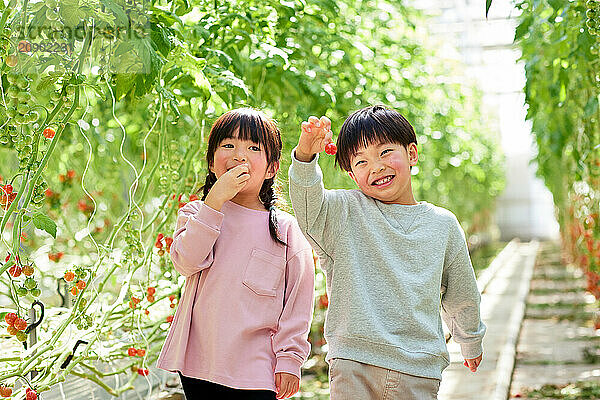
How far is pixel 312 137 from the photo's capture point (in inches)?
59.3

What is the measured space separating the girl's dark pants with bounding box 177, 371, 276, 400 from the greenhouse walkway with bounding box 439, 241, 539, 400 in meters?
2.06

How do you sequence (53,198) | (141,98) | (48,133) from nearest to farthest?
1. (48,133)
2. (141,98)
3. (53,198)

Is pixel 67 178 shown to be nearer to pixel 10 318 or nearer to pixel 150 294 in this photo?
pixel 150 294

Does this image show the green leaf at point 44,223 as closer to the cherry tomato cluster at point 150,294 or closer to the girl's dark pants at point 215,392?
the girl's dark pants at point 215,392

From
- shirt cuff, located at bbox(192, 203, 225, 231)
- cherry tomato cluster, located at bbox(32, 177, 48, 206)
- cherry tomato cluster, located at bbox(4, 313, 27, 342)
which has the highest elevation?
cherry tomato cluster, located at bbox(32, 177, 48, 206)

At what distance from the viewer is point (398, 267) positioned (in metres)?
1.59

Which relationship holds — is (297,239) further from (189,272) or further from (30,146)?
(30,146)

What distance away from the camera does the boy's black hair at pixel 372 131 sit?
1.63 m

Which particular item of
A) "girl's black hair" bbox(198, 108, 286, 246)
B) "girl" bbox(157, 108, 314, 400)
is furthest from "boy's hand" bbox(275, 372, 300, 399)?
"girl's black hair" bbox(198, 108, 286, 246)

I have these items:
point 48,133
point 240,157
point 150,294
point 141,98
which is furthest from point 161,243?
point 240,157

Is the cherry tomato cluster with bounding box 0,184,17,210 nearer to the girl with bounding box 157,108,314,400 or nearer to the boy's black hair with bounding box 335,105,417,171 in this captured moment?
the girl with bounding box 157,108,314,400

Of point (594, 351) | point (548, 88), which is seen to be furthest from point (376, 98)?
point (594, 351)

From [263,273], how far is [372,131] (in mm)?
375

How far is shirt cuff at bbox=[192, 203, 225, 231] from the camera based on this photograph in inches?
62.5
